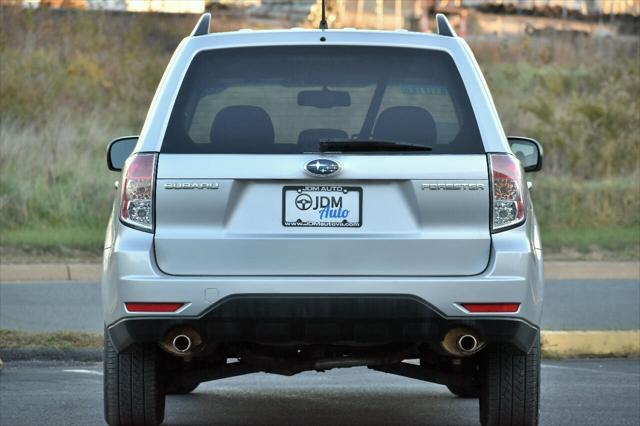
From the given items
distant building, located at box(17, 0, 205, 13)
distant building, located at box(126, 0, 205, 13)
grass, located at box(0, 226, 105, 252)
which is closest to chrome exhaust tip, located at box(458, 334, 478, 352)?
grass, located at box(0, 226, 105, 252)

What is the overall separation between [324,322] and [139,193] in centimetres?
91

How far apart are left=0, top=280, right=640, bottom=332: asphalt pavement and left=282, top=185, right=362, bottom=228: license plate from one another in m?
5.94

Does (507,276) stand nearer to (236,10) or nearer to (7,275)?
(7,275)

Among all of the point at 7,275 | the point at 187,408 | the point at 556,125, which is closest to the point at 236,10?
the point at 556,125

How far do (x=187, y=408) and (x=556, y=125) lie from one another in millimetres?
18122

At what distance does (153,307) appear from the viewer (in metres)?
5.88

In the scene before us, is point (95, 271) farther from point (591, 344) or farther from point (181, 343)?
point (181, 343)

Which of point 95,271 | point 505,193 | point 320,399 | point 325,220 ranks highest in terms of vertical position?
point 505,193

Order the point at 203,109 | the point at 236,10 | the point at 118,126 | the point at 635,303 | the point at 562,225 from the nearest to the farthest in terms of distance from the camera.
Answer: the point at 203,109 → the point at 635,303 → the point at 562,225 → the point at 118,126 → the point at 236,10

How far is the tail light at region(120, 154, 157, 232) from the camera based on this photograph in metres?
5.94

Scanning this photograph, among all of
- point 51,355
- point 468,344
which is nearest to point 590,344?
point 51,355

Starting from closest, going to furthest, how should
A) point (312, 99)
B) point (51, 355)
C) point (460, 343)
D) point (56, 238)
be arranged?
point (460, 343) < point (312, 99) < point (51, 355) < point (56, 238)

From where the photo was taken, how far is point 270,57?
245 inches

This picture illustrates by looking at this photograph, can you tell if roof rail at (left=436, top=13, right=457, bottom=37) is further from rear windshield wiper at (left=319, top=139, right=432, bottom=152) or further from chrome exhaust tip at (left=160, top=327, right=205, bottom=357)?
chrome exhaust tip at (left=160, top=327, right=205, bottom=357)
